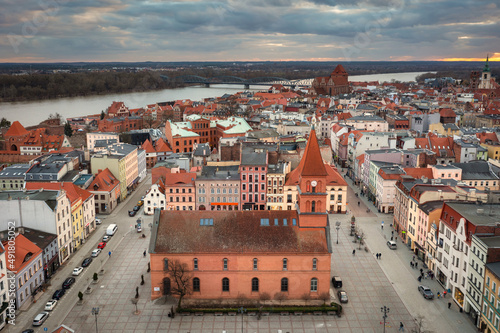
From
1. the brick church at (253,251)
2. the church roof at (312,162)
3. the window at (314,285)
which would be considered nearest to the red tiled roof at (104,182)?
the brick church at (253,251)

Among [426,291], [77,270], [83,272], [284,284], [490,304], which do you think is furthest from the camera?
[83,272]

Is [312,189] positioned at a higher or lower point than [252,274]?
higher

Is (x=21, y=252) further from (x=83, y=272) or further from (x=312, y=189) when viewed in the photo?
(x=312, y=189)

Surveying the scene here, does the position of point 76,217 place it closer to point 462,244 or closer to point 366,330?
point 366,330

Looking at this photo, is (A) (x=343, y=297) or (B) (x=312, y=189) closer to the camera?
(A) (x=343, y=297)

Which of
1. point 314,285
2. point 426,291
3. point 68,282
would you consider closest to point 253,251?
point 314,285

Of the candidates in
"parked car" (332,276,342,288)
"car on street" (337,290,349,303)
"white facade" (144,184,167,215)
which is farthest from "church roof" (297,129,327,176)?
"white facade" (144,184,167,215)
